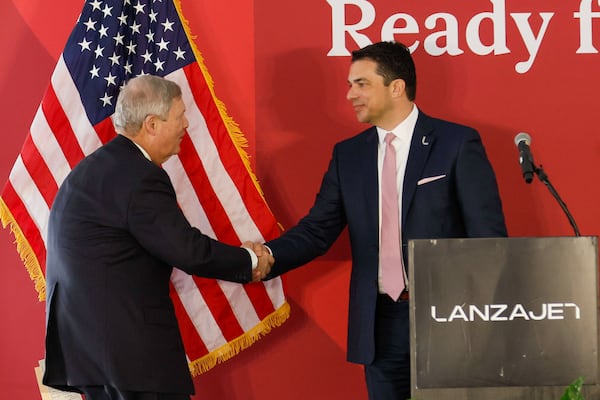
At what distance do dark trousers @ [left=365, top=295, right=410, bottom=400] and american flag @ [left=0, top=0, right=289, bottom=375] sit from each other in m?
0.55

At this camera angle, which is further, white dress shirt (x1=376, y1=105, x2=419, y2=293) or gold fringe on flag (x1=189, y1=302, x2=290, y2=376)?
gold fringe on flag (x1=189, y1=302, x2=290, y2=376)

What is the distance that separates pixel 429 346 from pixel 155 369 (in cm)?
100

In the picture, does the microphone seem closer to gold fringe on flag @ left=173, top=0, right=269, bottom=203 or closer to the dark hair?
the dark hair

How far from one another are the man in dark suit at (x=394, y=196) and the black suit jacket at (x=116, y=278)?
0.64 m

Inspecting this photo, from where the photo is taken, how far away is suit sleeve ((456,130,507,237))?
9.91 ft

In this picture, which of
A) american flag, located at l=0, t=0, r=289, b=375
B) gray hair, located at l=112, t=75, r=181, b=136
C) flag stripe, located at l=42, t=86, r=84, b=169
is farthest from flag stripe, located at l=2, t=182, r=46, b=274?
gray hair, located at l=112, t=75, r=181, b=136

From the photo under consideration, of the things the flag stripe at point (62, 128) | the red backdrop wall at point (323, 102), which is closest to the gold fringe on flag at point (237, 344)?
the red backdrop wall at point (323, 102)

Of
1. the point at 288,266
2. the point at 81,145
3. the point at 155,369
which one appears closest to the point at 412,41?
the point at 288,266

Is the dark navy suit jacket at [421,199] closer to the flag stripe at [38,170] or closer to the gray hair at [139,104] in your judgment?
the gray hair at [139,104]

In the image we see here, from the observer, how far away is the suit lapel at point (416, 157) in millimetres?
3102

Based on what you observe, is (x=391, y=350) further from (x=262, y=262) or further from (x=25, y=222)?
(x=25, y=222)

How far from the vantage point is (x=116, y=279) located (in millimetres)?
2750

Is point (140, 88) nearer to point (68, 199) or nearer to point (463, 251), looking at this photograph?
point (68, 199)

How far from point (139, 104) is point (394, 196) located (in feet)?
2.99
